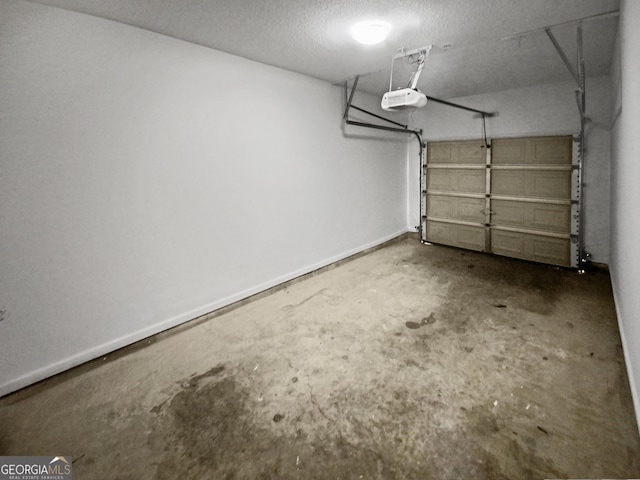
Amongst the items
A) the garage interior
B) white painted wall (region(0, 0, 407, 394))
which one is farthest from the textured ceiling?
white painted wall (region(0, 0, 407, 394))

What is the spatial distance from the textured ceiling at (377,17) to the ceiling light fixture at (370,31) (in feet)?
0.26

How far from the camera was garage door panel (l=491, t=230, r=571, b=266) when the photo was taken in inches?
209

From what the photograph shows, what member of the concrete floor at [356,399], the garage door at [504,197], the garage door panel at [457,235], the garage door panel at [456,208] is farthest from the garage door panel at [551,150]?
the concrete floor at [356,399]

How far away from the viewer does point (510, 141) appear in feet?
18.6

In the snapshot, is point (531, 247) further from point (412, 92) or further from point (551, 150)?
point (412, 92)

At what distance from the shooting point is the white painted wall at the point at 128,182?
251 centimetres

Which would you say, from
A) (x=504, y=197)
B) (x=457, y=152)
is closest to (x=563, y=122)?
(x=504, y=197)

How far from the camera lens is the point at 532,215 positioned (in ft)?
18.3

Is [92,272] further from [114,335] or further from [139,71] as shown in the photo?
[139,71]

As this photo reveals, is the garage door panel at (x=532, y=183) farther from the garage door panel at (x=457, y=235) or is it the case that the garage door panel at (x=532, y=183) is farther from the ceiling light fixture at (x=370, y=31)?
the ceiling light fixture at (x=370, y=31)

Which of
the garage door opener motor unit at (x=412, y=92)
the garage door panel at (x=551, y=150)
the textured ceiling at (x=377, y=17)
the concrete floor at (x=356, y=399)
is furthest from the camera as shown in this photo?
the garage door panel at (x=551, y=150)

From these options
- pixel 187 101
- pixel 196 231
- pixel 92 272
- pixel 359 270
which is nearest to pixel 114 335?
pixel 92 272

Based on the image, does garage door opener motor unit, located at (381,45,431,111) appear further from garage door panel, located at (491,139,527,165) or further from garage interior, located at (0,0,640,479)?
garage door panel, located at (491,139,527,165)

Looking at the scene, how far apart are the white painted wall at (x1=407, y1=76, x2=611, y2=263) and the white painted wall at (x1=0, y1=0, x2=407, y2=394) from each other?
322cm
